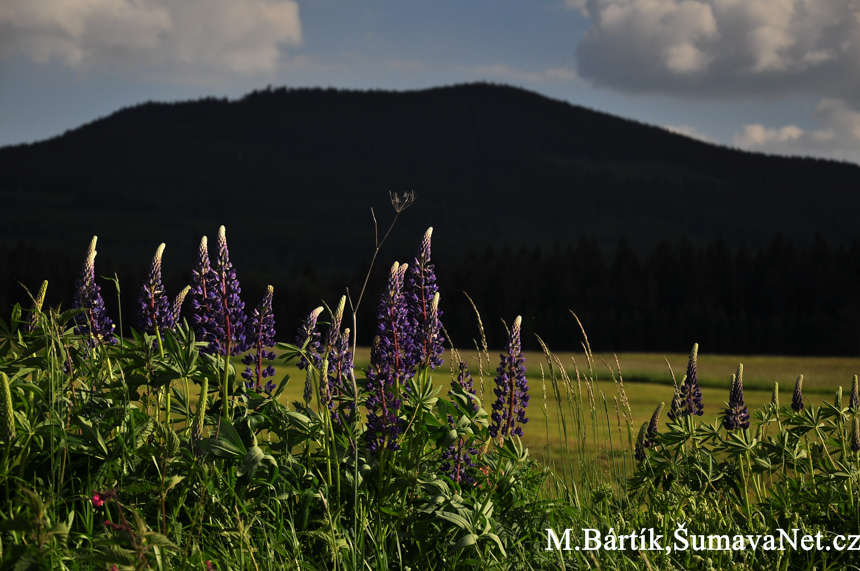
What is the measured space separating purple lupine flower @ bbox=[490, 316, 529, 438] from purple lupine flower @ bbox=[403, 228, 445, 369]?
448 millimetres

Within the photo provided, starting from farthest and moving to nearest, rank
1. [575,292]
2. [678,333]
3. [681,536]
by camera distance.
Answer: [575,292], [678,333], [681,536]

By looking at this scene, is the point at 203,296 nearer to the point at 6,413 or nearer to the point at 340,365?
the point at 340,365

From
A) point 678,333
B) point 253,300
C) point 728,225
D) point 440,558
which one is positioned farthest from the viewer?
point 728,225

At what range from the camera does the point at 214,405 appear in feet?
11.2

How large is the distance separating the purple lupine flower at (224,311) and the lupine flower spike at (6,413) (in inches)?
37.5

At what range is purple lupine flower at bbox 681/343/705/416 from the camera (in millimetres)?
4051

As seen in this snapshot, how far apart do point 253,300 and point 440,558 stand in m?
53.1

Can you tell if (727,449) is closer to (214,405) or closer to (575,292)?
(214,405)

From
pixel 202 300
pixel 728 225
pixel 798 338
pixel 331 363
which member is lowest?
pixel 798 338

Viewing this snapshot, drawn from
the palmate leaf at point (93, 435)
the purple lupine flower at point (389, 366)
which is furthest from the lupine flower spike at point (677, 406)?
the palmate leaf at point (93, 435)

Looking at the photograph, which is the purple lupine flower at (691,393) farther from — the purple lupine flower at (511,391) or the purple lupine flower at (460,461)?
the purple lupine flower at (460,461)

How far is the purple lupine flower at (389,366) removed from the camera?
304cm

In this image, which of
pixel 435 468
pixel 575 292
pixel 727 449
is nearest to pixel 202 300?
pixel 435 468

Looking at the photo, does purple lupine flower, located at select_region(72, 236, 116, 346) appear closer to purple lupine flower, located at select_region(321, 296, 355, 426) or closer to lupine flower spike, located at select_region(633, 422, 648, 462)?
purple lupine flower, located at select_region(321, 296, 355, 426)
